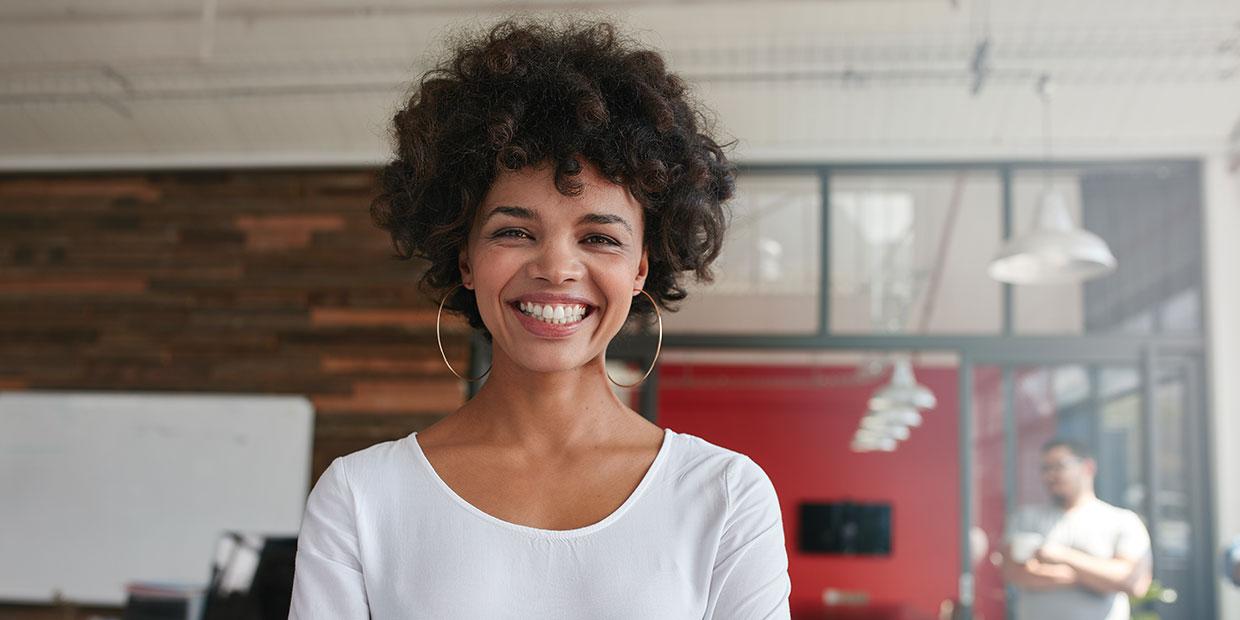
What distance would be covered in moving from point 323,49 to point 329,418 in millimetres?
1968

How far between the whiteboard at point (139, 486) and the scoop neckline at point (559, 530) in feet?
17.3

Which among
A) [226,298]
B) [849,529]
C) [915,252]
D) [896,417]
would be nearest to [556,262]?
[915,252]

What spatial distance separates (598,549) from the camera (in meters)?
1.16

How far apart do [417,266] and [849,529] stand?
601 cm

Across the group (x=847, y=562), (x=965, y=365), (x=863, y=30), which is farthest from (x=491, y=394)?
(x=847, y=562)

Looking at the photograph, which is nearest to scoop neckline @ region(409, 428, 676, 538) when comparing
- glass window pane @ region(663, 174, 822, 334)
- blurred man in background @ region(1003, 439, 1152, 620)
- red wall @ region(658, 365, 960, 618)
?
blurred man in background @ region(1003, 439, 1152, 620)

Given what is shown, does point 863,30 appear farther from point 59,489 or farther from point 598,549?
point 59,489

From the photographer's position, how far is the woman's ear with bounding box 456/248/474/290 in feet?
4.26

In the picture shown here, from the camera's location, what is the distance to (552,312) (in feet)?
3.96

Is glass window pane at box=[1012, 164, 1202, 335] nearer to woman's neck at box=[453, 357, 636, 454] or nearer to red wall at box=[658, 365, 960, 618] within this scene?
red wall at box=[658, 365, 960, 618]

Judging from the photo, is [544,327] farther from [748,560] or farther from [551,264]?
[748,560]

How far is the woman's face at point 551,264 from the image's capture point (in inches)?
47.1

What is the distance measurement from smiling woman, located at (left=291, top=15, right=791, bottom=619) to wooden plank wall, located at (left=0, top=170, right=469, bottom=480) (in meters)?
5.05

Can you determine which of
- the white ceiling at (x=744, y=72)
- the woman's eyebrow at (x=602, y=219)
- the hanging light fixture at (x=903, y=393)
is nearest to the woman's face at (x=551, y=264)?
the woman's eyebrow at (x=602, y=219)
